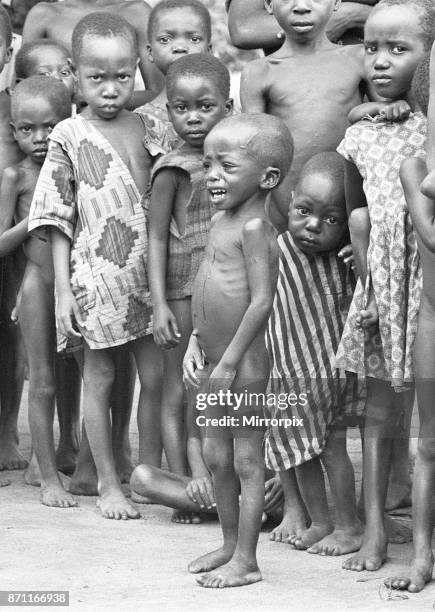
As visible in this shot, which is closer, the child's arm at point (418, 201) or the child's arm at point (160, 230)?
the child's arm at point (418, 201)

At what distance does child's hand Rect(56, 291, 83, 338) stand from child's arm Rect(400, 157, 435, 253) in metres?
1.53

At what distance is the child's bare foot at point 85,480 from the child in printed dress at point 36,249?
0.12m

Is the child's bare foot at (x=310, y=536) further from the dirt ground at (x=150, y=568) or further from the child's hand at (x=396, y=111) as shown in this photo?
the child's hand at (x=396, y=111)

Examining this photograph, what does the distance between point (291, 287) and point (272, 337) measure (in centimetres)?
19

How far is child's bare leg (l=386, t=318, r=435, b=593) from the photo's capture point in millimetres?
4355

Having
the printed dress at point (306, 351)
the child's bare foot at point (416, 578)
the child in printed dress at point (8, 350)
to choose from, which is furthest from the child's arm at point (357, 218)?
the child in printed dress at point (8, 350)

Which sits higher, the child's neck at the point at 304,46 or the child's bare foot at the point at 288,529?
the child's neck at the point at 304,46

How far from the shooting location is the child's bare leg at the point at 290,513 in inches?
197

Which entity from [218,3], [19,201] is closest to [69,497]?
[19,201]

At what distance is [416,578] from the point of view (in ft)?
14.0

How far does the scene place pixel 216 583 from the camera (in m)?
4.32

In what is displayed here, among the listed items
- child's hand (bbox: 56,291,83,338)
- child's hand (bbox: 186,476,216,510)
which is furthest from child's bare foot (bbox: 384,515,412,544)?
child's hand (bbox: 56,291,83,338)

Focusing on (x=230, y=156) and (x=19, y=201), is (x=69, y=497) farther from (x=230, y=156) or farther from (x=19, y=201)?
(x=230, y=156)

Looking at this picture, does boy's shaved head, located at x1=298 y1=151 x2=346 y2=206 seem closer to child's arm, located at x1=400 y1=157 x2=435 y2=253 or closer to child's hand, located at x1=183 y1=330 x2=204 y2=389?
child's arm, located at x1=400 y1=157 x2=435 y2=253
